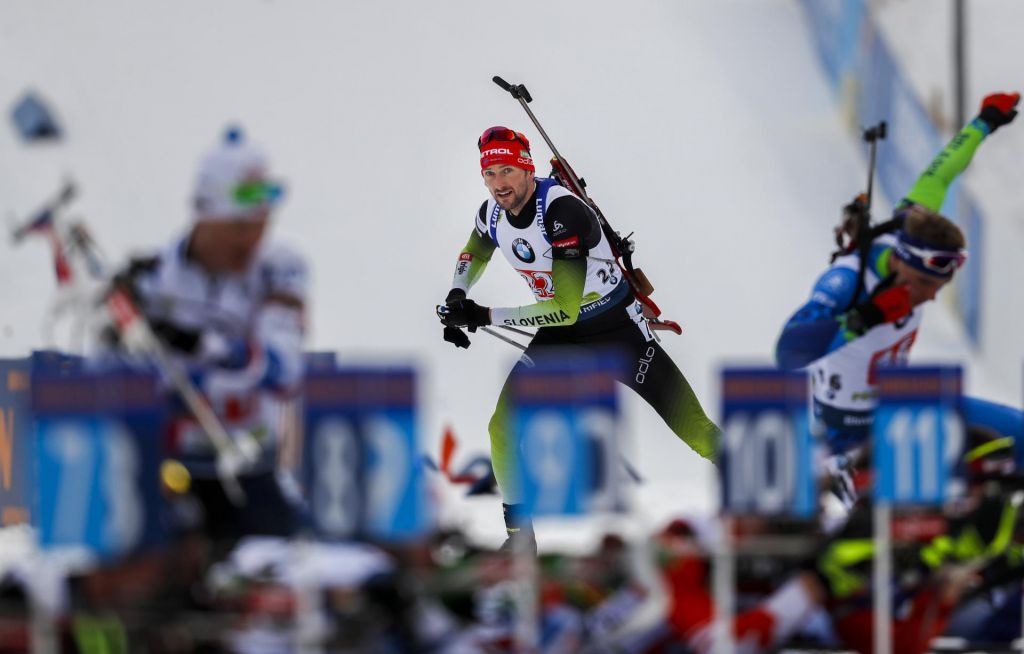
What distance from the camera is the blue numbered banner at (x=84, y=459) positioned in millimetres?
4895

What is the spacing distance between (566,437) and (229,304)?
1200mm

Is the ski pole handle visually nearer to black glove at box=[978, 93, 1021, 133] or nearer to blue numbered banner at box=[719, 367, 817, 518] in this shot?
black glove at box=[978, 93, 1021, 133]

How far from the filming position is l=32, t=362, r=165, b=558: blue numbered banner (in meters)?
4.89

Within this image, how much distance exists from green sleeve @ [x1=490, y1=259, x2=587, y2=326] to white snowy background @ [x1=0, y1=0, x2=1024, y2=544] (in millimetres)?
4042

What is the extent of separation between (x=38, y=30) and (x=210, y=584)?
37.4 ft

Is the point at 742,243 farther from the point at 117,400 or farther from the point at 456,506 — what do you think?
the point at 117,400

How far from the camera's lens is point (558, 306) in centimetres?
870

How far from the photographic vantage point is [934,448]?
5676 mm

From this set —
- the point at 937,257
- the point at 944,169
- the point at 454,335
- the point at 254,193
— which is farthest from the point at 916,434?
the point at 454,335

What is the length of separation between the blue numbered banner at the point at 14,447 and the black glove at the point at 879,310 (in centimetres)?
419

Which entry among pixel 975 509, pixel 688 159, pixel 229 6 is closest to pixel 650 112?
pixel 688 159

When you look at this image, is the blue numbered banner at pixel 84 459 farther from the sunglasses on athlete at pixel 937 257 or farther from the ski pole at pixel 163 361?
the sunglasses on athlete at pixel 937 257

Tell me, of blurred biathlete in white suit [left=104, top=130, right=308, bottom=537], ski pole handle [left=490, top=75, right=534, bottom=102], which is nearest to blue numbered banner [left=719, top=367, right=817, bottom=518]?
blurred biathlete in white suit [left=104, top=130, right=308, bottom=537]

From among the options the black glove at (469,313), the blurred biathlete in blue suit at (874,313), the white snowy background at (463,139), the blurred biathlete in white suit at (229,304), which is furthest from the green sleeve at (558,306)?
the white snowy background at (463,139)
